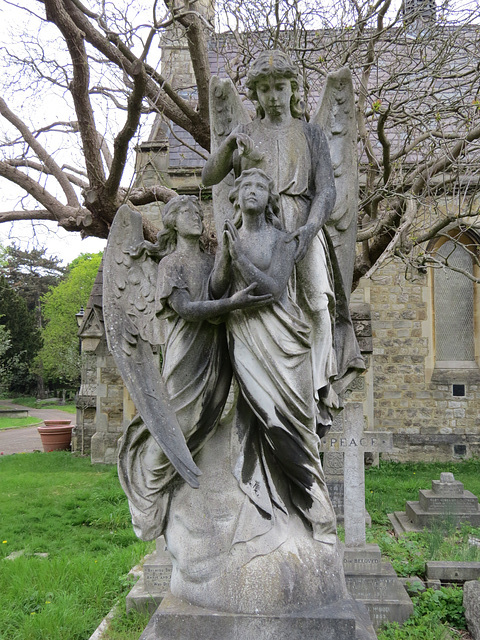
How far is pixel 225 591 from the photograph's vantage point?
Result: 2.21 m

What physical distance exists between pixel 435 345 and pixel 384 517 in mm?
5991

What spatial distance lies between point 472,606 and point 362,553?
33.1 inches

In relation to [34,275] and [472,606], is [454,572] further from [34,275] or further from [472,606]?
[34,275]

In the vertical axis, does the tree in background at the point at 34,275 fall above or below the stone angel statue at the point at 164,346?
above

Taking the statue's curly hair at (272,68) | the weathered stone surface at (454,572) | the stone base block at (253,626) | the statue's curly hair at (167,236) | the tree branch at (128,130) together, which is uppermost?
the tree branch at (128,130)

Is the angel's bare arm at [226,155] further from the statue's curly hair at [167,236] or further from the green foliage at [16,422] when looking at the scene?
the green foliage at [16,422]

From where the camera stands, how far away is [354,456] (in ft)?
15.7

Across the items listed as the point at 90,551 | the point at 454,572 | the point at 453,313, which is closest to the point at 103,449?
the point at 90,551

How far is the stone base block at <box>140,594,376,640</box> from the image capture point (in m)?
2.10

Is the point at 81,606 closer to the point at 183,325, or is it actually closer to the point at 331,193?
the point at 183,325

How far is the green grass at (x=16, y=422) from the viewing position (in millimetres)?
22047

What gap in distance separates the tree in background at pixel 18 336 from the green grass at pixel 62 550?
25614mm

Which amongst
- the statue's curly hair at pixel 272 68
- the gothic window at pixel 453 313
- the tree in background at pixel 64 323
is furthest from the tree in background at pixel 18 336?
the statue's curly hair at pixel 272 68

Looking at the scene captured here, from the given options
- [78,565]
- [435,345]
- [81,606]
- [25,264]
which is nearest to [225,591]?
[81,606]
